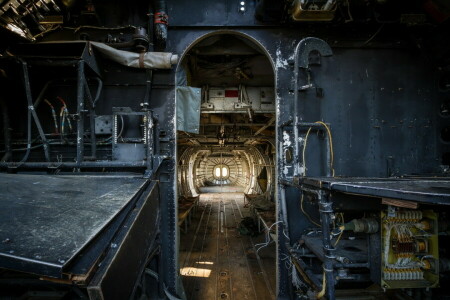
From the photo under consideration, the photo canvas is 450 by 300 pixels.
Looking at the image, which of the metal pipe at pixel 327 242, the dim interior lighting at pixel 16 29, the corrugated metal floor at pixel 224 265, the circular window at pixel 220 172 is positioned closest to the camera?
the metal pipe at pixel 327 242

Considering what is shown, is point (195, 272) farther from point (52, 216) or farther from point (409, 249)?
point (409, 249)

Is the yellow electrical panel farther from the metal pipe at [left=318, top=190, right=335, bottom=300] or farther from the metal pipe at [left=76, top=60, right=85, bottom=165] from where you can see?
the metal pipe at [left=76, top=60, right=85, bottom=165]

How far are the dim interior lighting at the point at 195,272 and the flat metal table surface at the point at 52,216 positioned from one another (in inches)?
129

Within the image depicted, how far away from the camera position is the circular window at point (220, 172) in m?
25.5

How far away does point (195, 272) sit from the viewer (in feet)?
17.2

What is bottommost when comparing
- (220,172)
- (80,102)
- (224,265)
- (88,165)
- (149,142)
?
(224,265)

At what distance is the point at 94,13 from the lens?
417 centimetres

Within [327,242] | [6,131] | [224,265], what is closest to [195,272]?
[224,265]

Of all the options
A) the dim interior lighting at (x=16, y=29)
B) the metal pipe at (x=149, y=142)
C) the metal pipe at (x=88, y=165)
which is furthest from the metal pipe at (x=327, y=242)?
the dim interior lighting at (x=16, y=29)

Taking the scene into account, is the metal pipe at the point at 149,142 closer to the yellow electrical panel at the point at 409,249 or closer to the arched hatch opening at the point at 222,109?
the arched hatch opening at the point at 222,109

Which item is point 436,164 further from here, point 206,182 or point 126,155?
point 206,182

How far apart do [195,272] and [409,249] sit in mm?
4290

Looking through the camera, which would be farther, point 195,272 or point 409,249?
point 195,272

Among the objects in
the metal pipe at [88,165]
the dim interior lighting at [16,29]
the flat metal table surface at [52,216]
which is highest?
the dim interior lighting at [16,29]
